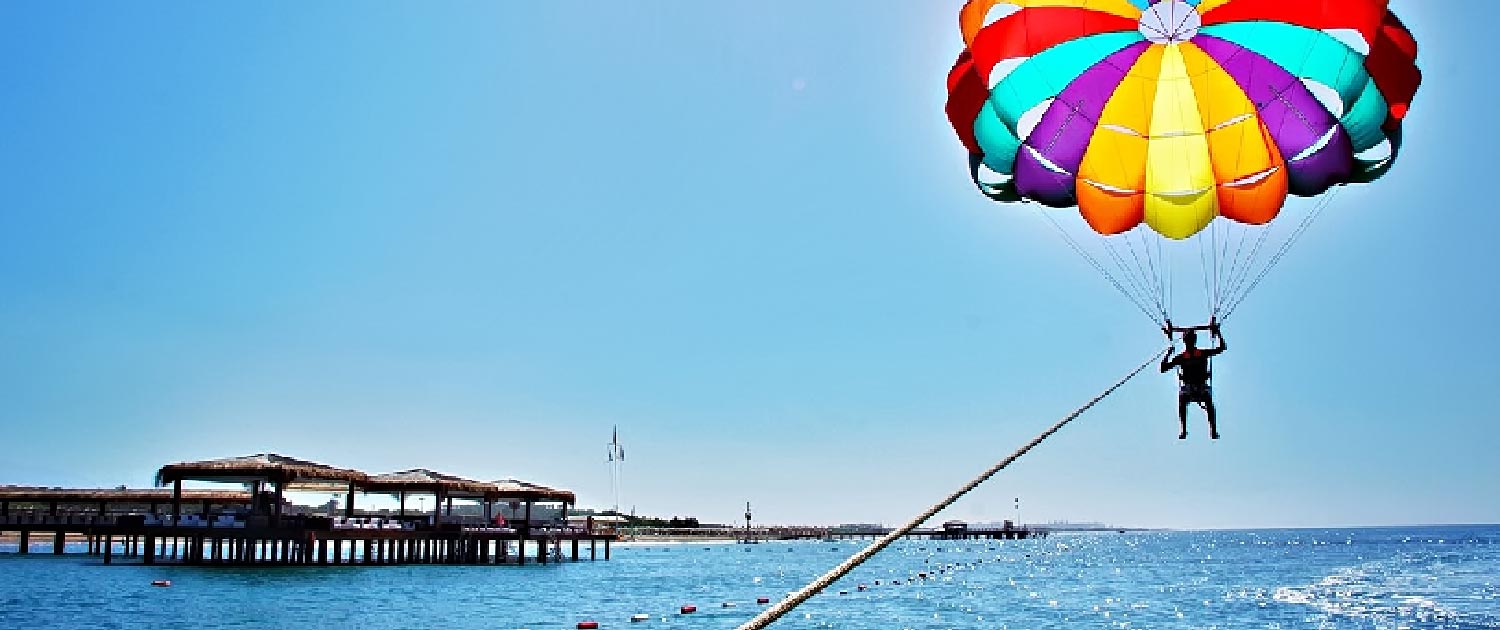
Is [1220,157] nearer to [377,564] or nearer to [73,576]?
[73,576]

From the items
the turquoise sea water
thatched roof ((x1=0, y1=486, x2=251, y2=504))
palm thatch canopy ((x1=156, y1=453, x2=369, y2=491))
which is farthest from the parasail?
thatched roof ((x1=0, y1=486, x2=251, y2=504))

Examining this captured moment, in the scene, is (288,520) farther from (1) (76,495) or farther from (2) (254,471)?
(1) (76,495)

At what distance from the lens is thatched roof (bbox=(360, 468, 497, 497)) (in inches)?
1892

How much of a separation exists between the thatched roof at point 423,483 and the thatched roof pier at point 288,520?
0.04m

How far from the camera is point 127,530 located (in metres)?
43.6

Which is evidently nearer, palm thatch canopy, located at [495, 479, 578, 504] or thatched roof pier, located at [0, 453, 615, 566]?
thatched roof pier, located at [0, 453, 615, 566]

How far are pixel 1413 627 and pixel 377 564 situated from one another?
35438 millimetres

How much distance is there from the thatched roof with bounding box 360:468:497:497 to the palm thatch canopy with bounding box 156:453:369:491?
375 cm

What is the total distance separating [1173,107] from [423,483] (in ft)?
126

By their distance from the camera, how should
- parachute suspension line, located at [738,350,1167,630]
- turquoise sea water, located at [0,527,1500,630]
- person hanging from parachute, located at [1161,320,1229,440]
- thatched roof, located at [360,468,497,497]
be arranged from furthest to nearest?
thatched roof, located at [360,468,497,497] → turquoise sea water, located at [0,527,1500,630] → person hanging from parachute, located at [1161,320,1229,440] → parachute suspension line, located at [738,350,1167,630]

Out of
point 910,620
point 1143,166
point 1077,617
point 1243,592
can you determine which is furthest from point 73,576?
point 1243,592

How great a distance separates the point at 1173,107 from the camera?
612 inches

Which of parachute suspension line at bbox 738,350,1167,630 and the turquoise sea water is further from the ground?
parachute suspension line at bbox 738,350,1167,630

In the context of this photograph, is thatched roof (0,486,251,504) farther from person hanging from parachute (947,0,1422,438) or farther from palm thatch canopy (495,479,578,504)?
person hanging from parachute (947,0,1422,438)
